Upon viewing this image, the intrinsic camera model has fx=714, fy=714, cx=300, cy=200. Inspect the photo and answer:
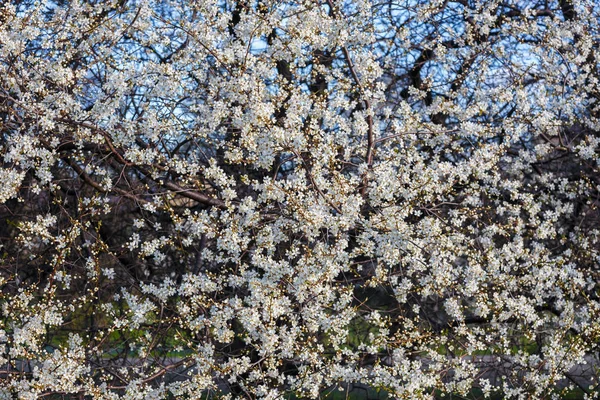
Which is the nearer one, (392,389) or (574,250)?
(392,389)

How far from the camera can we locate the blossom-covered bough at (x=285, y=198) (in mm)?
4965

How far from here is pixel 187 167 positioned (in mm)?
5352

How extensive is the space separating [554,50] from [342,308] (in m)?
3.47

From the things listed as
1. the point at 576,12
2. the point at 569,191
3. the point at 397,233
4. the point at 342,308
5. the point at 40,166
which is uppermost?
the point at 576,12

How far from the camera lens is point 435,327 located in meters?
6.47

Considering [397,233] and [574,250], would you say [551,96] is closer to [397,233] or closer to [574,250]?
[574,250]

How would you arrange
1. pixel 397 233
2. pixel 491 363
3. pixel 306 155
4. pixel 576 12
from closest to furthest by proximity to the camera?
pixel 397 233
pixel 306 155
pixel 491 363
pixel 576 12

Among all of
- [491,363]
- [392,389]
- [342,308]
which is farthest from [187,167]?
[491,363]

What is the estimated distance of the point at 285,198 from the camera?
17.8 ft

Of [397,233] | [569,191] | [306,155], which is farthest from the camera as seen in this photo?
[569,191]

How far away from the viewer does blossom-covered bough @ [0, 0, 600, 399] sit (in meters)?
4.96

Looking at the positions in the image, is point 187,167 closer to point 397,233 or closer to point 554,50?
point 397,233

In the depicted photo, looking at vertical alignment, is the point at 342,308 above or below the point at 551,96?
below

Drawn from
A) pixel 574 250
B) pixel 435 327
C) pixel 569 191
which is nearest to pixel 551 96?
pixel 569 191
